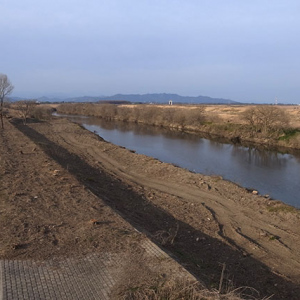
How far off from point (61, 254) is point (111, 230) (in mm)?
1808

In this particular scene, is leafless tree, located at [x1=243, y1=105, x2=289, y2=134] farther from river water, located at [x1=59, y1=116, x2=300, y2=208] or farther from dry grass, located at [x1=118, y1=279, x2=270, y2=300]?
dry grass, located at [x1=118, y1=279, x2=270, y2=300]

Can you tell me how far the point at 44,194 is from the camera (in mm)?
12148

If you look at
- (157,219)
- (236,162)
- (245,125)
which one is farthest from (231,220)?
(245,125)

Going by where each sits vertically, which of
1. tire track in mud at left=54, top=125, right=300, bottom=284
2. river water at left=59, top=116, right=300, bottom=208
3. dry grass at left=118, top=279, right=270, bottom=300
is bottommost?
river water at left=59, top=116, right=300, bottom=208

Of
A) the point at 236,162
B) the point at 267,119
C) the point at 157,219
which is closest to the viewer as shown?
the point at 157,219

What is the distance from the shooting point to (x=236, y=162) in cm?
3075

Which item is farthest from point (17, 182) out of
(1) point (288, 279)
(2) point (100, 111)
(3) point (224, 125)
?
(2) point (100, 111)

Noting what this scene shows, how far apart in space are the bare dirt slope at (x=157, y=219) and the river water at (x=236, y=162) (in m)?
5.46

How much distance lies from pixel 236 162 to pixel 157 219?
19.8 meters

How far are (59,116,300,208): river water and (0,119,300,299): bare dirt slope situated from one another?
5463mm

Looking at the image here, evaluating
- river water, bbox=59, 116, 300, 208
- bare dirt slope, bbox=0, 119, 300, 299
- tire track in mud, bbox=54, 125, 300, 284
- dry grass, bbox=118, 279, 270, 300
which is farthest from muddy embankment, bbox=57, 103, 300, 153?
dry grass, bbox=118, 279, 270, 300

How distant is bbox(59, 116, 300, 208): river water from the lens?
883 inches

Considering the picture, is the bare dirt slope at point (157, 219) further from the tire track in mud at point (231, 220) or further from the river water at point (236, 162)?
the river water at point (236, 162)

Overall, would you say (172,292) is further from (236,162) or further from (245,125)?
(245,125)
